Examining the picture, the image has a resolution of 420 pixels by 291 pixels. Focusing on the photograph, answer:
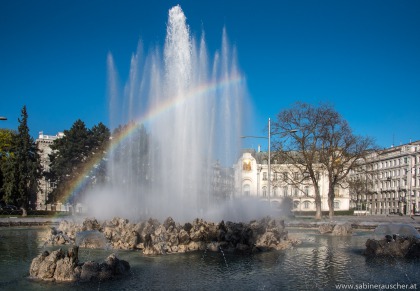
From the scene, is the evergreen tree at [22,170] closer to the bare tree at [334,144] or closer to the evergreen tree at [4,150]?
the evergreen tree at [4,150]

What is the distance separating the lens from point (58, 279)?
1287 cm

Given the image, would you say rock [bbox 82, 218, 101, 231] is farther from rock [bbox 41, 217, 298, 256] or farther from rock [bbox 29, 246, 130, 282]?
rock [bbox 29, 246, 130, 282]

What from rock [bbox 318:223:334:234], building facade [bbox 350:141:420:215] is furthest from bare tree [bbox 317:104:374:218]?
building facade [bbox 350:141:420:215]

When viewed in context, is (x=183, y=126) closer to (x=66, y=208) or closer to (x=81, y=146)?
(x=81, y=146)

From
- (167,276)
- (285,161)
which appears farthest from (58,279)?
(285,161)

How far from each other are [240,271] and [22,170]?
173ft

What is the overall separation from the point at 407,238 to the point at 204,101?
15843 mm

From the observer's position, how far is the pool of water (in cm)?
1223

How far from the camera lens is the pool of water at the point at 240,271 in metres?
12.2

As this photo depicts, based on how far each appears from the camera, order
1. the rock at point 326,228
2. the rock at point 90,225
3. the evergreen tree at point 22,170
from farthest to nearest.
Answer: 1. the evergreen tree at point 22,170
2. the rock at point 326,228
3. the rock at point 90,225

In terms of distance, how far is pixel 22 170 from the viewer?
5988 cm

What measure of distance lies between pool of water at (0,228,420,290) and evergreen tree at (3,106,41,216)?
4155 cm

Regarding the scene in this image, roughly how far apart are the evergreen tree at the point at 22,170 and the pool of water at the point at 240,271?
4155 centimetres

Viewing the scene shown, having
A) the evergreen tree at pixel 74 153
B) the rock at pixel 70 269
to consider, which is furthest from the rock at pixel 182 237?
the evergreen tree at pixel 74 153
